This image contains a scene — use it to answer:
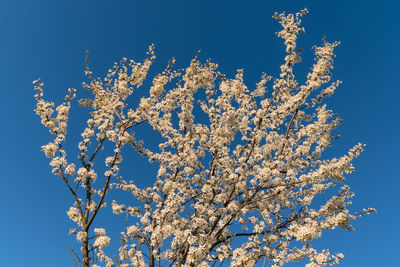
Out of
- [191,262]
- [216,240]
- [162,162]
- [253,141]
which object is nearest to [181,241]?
[191,262]

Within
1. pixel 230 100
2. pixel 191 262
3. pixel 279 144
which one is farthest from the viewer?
pixel 230 100

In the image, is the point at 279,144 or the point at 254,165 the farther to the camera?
the point at 279,144

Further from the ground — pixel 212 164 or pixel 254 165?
pixel 212 164

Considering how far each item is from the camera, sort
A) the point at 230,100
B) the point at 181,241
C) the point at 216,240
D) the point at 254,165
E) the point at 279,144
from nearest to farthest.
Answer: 1. the point at 181,241
2. the point at 216,240
3. the point at 254,165
4. the point at 279,144
5. the point at 230,100

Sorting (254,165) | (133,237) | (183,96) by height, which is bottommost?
(133,237)

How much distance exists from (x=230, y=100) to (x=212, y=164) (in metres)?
2.73

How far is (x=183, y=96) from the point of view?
11055mm

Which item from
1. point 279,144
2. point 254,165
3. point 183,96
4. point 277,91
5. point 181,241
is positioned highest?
point 183,96

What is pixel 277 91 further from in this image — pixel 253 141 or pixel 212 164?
pixel 212 164

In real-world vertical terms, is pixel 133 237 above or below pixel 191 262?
above

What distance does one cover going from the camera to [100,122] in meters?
10.1

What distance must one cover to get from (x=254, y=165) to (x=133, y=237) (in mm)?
4872

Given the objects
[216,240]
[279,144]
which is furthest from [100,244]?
[279,144]

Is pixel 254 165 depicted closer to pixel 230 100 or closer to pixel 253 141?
pixel 253 141
